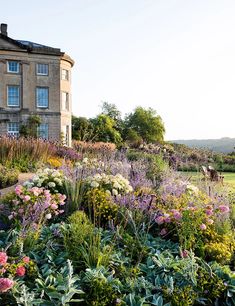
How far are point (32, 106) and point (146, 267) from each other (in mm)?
29041

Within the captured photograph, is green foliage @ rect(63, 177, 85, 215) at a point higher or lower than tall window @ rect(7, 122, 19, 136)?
lower

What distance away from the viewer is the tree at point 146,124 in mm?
53219

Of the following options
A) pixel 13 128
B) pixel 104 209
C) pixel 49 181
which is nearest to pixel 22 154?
pixel 49 181

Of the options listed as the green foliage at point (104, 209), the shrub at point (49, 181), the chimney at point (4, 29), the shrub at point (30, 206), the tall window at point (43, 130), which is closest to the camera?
the shrub at point (30, 206)

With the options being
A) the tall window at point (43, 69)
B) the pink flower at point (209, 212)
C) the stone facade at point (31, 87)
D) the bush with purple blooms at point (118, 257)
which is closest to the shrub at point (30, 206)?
the bush with purple blooms at point (118, 257)

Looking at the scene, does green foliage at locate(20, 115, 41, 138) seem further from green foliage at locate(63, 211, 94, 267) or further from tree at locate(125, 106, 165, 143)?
green foliage at locate(63, 211, 94, 267)

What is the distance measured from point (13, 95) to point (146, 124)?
82.9ft

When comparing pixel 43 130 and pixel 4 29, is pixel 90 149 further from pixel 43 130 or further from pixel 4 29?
pixel 4 29

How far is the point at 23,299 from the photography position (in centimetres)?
288

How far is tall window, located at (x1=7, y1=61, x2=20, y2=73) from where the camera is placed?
31395 mm

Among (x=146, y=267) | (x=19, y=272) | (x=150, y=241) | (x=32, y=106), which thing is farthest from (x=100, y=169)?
(x=32, y=106)

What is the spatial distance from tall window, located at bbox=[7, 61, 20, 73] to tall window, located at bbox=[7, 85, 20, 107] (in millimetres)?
1278

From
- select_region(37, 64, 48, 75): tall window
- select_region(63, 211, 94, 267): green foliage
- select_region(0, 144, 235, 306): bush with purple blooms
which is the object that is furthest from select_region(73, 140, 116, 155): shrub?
select_region(37, 64, 48, 75): tall window

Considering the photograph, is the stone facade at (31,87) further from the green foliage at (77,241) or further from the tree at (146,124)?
the green foliage at (77,241)
